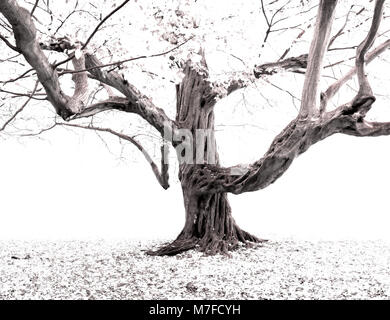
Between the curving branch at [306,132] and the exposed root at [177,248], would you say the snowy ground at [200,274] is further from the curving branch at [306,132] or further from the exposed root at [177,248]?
the curving branch at [306,132]

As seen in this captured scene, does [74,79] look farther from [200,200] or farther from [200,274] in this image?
[200,274]

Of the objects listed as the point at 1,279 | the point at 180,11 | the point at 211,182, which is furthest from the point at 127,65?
the point at 1,279

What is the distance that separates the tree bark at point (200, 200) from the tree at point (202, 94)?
13 millimetres

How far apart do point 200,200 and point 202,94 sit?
→ 1.45 metres

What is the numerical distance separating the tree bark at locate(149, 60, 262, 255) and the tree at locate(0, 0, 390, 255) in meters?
0.01


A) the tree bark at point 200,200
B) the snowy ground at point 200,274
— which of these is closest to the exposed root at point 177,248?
the tree bark at point 200,200

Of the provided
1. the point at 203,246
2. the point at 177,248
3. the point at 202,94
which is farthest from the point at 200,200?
the point at 202,94

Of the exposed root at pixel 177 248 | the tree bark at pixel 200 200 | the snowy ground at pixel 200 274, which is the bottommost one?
the snowy ground at pixel 200 274

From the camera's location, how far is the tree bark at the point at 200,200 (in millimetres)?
6215

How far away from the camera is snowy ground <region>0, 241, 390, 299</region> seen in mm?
4363

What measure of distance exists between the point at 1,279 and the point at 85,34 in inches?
106

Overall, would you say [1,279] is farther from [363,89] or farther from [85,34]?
[363,89]
